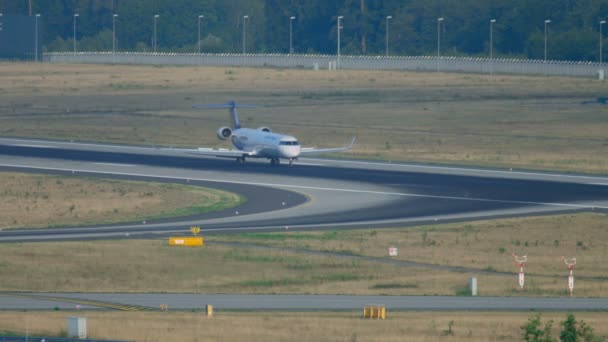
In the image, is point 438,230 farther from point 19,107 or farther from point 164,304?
point 19,107

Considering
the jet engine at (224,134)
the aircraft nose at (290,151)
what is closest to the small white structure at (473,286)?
the aircraft nose at (290,151)

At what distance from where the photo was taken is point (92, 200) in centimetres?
8025

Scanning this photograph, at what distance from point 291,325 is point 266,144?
5242 centimetres

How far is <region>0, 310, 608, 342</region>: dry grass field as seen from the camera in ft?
136

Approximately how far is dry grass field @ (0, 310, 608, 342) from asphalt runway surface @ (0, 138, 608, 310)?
2.14 metres

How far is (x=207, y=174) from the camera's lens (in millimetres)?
93062

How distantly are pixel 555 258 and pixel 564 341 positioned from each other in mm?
23976

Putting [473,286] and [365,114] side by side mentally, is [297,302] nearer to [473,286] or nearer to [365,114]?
[473,286]

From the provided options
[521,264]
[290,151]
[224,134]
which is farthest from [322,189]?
[521,264]

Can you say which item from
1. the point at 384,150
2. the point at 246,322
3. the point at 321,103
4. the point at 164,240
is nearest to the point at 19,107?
Result: the point at 321,103

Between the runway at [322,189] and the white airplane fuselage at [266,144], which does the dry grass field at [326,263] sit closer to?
the runway at [322,189]

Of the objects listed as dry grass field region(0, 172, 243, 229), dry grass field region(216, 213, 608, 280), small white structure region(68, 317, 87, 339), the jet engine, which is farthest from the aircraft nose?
small white structure region(68, 317, 87, 339)

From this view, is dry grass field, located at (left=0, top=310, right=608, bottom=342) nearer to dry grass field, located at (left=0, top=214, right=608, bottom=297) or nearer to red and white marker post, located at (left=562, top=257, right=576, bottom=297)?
red and white marker post, located at (left=562, top=257, right=576, bottom=297)

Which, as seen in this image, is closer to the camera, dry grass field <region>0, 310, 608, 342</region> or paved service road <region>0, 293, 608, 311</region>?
dry grass field <region>0, 310, 608, 342</region>
